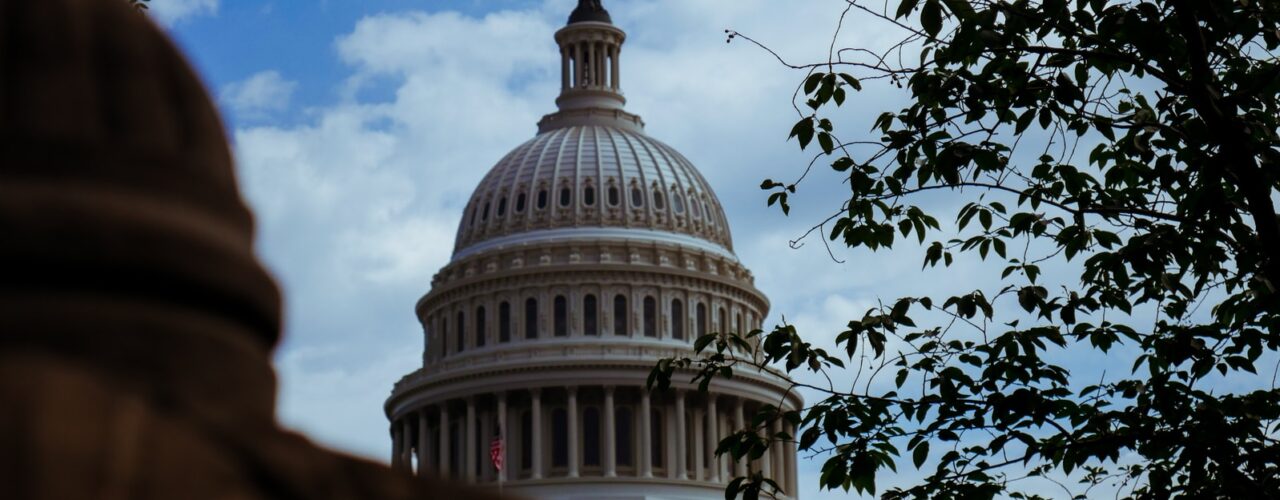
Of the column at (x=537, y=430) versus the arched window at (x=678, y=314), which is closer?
the column at (x=537, y=430)

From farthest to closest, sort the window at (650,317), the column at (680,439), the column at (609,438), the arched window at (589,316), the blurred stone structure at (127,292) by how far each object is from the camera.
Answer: the window at (650,317) < the arched window at (589,316) < the column at (680,439) < the column at (609,438) < the blurred stone structure at (127,292)

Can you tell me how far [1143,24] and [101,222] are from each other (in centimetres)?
1168

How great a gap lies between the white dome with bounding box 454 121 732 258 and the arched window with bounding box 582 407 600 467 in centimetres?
949

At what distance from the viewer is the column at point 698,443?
91000 millimetres

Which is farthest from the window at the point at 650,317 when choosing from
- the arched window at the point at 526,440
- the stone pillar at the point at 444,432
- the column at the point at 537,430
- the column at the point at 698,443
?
the stone pillar at the point at 444,432

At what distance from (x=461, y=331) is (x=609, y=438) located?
36.6 ft

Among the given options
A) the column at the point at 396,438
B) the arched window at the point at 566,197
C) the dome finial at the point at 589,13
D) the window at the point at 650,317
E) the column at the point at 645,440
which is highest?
the dome finial at the point at 589,13

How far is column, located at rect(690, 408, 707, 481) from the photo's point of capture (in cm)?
9100

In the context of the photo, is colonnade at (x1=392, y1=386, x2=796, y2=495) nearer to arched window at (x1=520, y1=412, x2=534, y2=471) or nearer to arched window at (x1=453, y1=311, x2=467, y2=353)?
arched window at (x1=520, y1=412, x2=534, y2=471)

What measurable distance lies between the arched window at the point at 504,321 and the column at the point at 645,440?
323 inches

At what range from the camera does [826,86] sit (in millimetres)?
14195

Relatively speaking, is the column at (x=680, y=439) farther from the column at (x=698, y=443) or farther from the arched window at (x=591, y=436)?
the arched window at (x=591, y=436)

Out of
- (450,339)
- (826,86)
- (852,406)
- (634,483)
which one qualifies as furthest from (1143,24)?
(450,339)

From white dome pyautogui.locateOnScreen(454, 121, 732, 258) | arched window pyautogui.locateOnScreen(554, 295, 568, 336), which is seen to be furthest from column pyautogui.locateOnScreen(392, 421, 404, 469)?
arched window pyautogui.locateOnScreen(554, 295, 568, 336)
